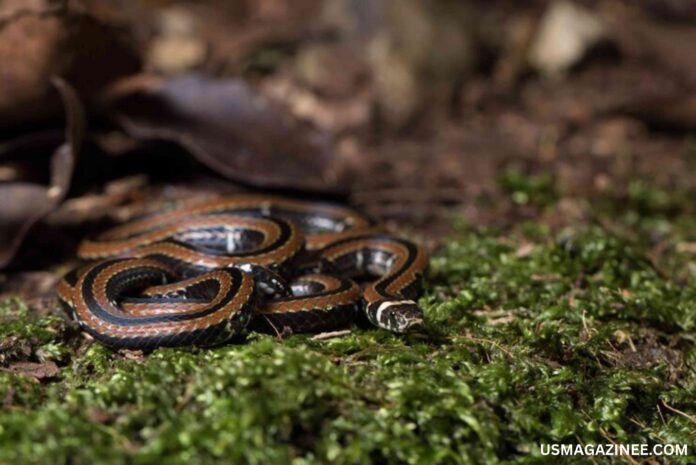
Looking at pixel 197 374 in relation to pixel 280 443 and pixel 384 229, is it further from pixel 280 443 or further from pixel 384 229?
pixel 384 229

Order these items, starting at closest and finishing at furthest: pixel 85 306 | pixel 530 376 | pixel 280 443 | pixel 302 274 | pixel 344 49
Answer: pixel 280 443, pixel 530 376, pixel 85 306, pixel 302 274, pixel 344 49

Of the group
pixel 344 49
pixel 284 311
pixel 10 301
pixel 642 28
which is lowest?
pixel 10 301

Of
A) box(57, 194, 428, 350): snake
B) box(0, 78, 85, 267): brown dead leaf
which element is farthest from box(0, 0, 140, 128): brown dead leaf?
box(57, 194, 428, 350): snake

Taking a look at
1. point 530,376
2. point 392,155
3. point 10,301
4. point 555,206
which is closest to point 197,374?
point 530,376

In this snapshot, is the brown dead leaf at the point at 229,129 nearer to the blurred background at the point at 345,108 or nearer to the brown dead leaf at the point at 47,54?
the blurred background at the point at 345,108

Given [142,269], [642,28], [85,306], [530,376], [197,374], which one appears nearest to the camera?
[197,374]

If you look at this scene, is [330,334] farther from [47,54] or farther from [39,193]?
[47,54]

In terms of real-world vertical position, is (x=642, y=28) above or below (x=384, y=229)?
above

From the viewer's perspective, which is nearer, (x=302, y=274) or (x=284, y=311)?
(x=284, y=311)
